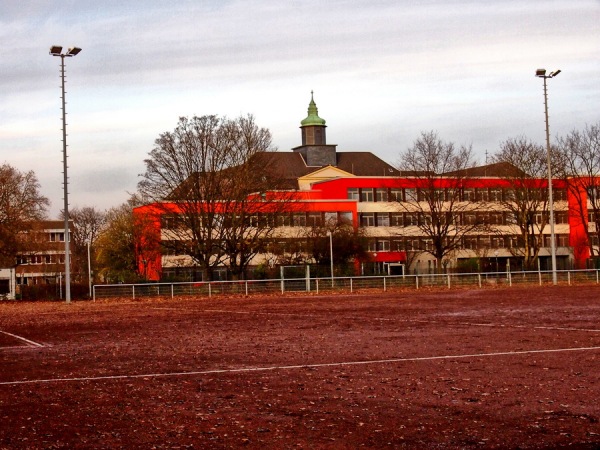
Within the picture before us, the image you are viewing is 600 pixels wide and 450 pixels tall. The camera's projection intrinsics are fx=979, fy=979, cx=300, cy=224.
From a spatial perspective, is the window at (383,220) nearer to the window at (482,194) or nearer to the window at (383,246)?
the window at (383,246)

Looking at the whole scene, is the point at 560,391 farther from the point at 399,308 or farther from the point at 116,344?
the point at 399,308

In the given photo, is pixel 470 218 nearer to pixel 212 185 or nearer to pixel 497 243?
pixel 497 243

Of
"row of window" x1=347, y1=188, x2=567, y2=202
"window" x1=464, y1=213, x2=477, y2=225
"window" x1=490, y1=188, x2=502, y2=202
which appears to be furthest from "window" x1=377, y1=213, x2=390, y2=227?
"window" x1=490, y1=188, x2=502, y2=202

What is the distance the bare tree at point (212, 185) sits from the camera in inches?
2527

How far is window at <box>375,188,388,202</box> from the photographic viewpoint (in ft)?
317

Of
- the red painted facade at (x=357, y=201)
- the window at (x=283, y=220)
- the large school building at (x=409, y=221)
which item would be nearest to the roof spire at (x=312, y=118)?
the large school building at (x=409, y=221)

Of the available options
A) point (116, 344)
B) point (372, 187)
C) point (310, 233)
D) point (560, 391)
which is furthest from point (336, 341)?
point (372, 187)

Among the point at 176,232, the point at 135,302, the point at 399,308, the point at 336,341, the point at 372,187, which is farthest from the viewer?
the point at 372,187

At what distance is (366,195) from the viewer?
96.6 metres

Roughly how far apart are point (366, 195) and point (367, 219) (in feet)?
8.04

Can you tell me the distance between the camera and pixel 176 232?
65.9 metres

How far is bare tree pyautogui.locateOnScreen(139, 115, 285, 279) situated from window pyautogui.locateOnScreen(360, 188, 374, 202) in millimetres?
31224

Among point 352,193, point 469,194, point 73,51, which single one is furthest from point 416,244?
point 73,51

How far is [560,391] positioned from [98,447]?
5.42 m
